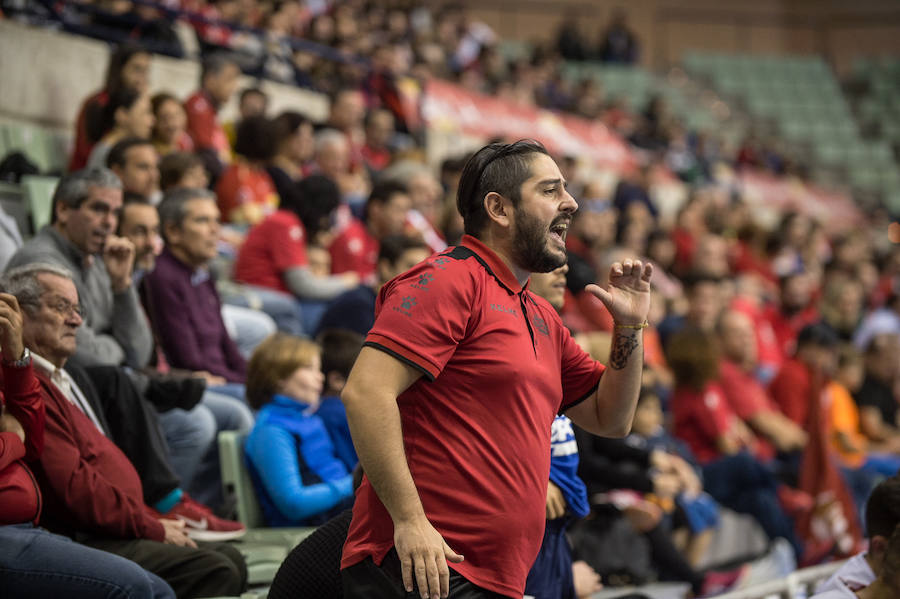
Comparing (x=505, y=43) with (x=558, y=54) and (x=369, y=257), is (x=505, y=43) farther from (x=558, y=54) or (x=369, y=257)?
(x=369, y=257)

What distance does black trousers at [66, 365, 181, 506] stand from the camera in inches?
128

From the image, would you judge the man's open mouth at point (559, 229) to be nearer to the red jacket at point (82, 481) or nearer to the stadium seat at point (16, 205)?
the red jacket at point (82, 481)

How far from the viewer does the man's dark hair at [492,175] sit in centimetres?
222

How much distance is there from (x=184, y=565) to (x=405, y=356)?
132 cm

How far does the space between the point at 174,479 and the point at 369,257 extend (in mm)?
3106

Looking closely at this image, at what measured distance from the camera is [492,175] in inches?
88.1

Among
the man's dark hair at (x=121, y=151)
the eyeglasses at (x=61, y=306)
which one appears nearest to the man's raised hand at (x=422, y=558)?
the eyeglasses at (x=61, y=306)

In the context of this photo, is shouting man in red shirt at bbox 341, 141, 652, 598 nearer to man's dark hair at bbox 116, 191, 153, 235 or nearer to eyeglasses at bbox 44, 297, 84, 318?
eyeglasses at bbox 44, 297, 84, 318

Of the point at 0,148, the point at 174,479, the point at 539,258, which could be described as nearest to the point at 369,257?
the point at 0,148

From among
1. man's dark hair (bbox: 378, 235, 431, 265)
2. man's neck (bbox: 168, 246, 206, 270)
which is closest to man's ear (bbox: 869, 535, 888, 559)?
man's dark hair (bbox: 378, 235, 431, 265)

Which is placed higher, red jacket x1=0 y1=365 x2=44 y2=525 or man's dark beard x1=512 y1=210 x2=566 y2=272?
man's dark beard x1=512 y1=210 x2=566 y2=272

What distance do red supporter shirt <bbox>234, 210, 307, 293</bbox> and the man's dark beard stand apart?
3513 mm

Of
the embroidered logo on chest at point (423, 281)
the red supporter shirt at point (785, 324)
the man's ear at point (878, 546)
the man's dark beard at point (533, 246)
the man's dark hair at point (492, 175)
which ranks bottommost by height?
the red supporter shirt at point (785, 324)

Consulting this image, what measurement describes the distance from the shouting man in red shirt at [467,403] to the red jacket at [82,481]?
1022 mm
